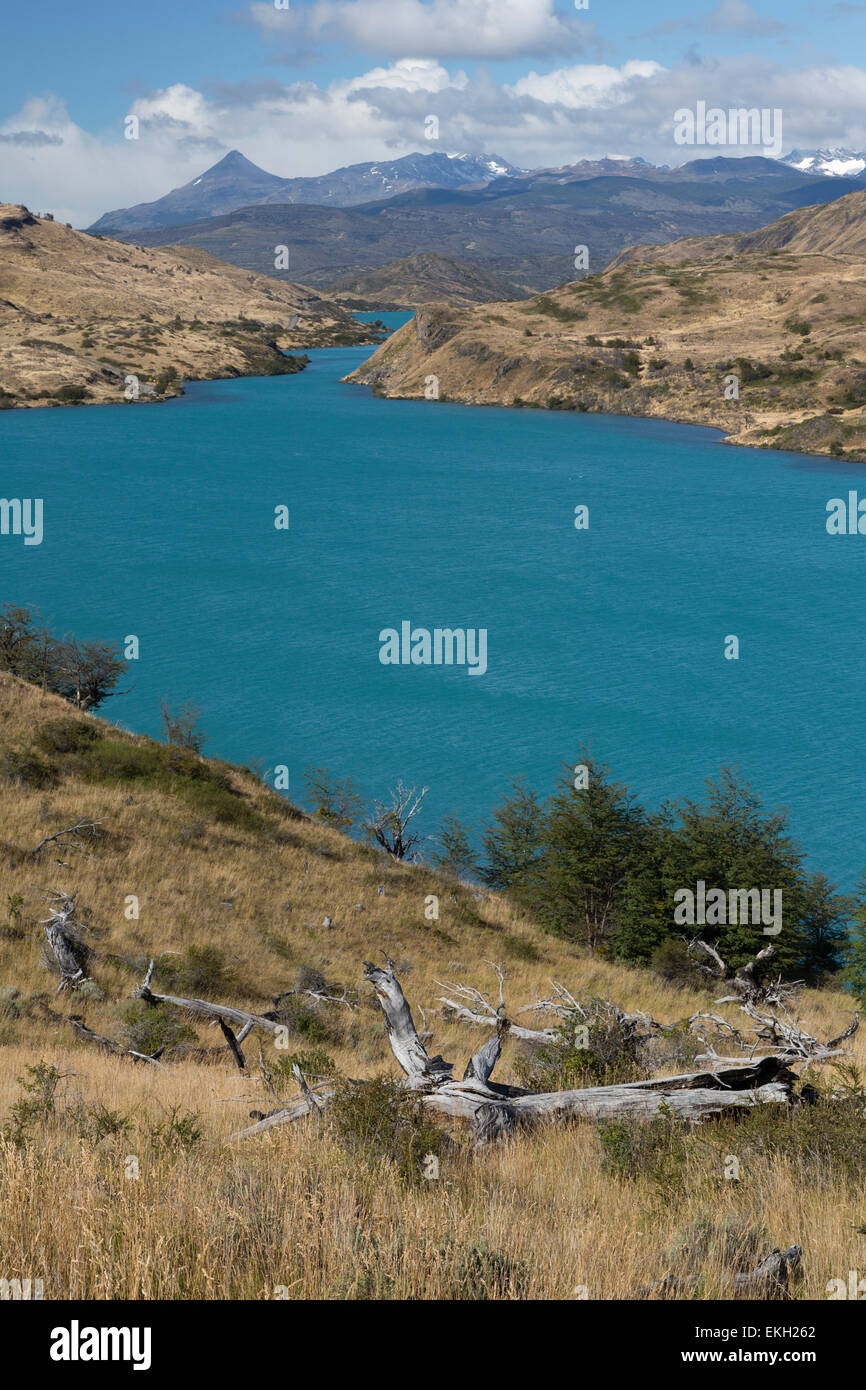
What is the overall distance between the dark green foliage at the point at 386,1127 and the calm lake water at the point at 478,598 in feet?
117

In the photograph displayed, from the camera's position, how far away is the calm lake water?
50719 millimetres

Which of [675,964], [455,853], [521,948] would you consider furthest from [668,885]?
[455,853]

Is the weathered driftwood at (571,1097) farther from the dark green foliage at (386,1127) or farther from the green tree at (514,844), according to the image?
the green tree at (514,844)

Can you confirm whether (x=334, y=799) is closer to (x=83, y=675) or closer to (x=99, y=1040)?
(x=83, y=675)

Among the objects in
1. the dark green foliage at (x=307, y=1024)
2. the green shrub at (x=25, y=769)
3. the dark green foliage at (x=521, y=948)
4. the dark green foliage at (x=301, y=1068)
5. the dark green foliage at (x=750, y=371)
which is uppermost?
the dark green foliage at (x=750, y=371)

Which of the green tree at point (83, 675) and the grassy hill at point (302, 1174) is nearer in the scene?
the grassy hill at point (302, 1174)

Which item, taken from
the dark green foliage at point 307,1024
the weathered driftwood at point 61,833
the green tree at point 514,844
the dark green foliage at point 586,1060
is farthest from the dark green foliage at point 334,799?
the dark green foliage at point 586,1060

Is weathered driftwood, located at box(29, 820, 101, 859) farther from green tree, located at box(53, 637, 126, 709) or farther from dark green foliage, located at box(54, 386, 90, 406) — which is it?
dark green foliage, located at box(54, 386, 90, 406)

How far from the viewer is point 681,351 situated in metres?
158

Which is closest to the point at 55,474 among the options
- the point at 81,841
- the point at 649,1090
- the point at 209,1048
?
the point at 81,841

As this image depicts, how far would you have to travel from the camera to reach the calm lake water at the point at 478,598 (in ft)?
166

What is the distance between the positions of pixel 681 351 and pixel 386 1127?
544 ft

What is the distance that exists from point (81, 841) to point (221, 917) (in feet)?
13.0
